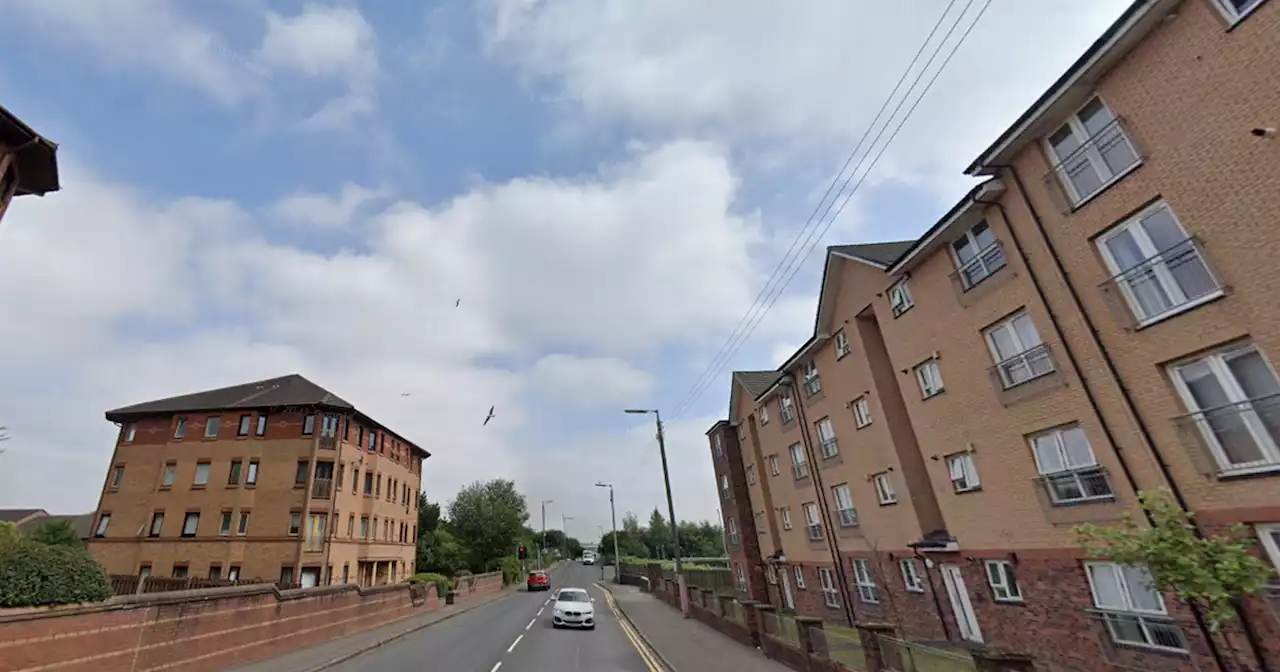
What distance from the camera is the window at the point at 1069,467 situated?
37.4ft

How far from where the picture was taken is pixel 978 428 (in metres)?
14.5

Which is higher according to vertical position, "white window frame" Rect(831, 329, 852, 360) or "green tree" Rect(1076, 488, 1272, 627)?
"white window frame" Rect(831, 329, 852, 360)

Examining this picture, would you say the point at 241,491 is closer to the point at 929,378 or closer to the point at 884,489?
the point at 884,489

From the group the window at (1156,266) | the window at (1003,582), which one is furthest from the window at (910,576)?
the window at (1156,266)

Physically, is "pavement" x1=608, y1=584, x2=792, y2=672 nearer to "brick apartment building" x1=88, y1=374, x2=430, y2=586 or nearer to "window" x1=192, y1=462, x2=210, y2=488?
"brick apartment building" x1=88, y1=374, x2=430, y2=586

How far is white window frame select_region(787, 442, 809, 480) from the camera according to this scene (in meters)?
26.0

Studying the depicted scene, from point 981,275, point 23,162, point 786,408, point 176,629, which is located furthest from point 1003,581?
point 23,162

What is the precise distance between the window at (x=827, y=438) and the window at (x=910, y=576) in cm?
526

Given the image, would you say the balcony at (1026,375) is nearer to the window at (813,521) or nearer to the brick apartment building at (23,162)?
the window at (813,521)

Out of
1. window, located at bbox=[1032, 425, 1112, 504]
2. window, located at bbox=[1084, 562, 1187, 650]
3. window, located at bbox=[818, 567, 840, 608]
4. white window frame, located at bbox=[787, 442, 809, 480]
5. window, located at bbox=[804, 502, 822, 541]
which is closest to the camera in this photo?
window, located at bbox=[1084, 562, 1187, 650]

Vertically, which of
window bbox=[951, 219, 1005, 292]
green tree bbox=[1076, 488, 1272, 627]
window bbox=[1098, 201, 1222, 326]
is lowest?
green tree bbox=[1076, 488, 1272, 627]

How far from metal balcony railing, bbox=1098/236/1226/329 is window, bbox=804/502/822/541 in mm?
17153

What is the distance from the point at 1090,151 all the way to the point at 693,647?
17.3 meters

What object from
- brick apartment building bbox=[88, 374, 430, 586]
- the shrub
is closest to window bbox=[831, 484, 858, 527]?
the shrub
